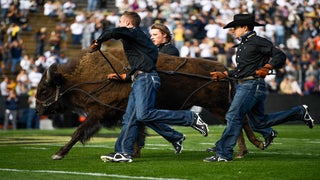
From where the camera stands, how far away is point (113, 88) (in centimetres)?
1242

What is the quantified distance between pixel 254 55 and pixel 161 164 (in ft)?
6.15

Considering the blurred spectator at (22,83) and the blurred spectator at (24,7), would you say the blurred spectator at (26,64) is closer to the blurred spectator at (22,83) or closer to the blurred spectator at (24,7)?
the blurred spectator at (22,83)

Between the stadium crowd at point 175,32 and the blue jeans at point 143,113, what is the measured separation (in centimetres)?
1419

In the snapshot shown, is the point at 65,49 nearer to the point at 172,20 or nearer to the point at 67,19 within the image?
the point at 67,19

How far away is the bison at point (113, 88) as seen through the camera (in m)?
12.4

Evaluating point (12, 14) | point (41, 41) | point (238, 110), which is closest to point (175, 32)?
point (41, 41)

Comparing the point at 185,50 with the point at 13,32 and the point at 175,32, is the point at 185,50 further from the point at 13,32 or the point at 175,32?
the point at 13,32

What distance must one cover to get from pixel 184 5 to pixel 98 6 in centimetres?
314

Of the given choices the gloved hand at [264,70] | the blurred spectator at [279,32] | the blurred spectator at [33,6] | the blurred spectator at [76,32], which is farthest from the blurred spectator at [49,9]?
the gloved hand at [264,70]

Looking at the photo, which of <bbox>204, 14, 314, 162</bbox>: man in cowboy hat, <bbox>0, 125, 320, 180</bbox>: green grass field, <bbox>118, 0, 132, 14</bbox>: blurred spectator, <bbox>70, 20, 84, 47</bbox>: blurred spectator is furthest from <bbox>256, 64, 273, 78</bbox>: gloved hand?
<bbox>118, 0, 132, 14</bbox>: blurred spectator

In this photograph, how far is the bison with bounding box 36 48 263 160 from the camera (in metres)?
12.4

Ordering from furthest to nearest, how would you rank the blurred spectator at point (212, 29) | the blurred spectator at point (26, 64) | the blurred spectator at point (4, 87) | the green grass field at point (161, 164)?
the blurred spectator at point (212, 29) < the blurred spectator at point (26, 64) < the blurred spectator at point (4, 87) < the green grass field at point (161, 164)

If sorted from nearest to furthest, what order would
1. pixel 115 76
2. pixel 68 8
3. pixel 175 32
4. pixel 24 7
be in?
1. pixel 115 76
2. pixel 175 32
3. pixel 24 7
4. pixel 68 8

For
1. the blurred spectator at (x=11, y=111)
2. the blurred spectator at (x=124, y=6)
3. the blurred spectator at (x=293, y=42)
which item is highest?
the blurred spectator at (x=124, y=6)
